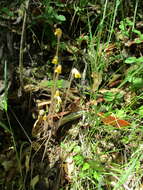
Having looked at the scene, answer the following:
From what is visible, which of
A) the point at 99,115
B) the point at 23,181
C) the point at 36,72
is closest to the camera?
the point at 23,181

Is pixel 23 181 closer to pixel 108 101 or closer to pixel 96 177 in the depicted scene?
pixel 96 177

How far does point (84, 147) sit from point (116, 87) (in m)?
0.53

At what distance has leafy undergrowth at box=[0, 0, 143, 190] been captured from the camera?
164cm

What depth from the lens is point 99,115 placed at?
5.79ft

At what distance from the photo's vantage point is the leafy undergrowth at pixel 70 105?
64.4 inches

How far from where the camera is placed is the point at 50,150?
175 cm

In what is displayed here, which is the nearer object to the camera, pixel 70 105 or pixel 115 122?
pixel 115 122

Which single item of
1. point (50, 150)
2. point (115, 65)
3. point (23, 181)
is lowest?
point (23, 181)

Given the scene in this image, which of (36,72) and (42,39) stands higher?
(42,39)

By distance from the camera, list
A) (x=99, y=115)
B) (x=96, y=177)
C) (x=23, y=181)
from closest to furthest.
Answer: (x=96, y=177) < (x=23, y=181) < (x=99, y=115)

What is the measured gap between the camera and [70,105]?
6.02 ft

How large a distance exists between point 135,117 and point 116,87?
1.06 ft

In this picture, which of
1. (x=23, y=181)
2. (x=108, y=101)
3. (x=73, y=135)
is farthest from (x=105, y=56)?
(x=23, y=181)

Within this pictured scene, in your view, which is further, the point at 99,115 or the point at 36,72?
the point at 36,72
